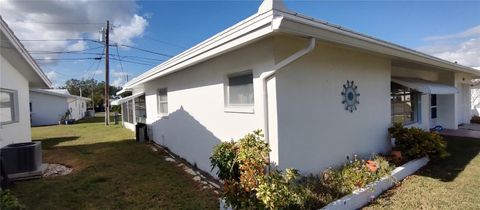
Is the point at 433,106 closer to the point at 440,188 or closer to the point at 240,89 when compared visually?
the point at 440,188

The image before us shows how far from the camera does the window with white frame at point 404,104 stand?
1086cm

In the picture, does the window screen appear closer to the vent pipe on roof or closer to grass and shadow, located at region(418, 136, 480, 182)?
the vent pipe on roof

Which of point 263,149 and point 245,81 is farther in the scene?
point 245,81

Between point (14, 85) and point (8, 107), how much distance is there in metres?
0.81

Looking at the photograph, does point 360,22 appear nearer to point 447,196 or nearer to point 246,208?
point 447,196

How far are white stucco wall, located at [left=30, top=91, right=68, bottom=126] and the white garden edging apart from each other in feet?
118

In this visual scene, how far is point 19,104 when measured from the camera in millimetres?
9961

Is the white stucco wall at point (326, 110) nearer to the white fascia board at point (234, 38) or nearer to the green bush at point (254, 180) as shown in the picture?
the green bush at point (254, 180)

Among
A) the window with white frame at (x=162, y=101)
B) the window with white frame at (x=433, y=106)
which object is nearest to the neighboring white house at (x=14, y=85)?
the window with white frame at (x=162, y=101)

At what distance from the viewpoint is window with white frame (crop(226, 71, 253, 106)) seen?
20.2 ft

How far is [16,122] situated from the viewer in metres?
9.69

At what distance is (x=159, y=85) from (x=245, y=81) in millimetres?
7359

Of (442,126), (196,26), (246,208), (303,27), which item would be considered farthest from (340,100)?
(196,26)

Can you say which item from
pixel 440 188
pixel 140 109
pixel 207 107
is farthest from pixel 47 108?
pixel 440 188
